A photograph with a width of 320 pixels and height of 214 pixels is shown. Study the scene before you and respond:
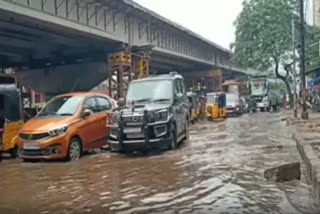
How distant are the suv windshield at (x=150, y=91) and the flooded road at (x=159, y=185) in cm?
167

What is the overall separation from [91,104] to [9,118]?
95.7 inches

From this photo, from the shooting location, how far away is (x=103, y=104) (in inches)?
557

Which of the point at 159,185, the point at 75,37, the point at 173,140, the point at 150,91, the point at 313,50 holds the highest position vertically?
the point at 313,50

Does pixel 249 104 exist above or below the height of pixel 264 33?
below

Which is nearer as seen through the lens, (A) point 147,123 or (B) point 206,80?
(A) point 147,123

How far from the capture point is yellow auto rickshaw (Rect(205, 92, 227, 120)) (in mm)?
35219

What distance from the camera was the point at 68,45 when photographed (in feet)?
99.1

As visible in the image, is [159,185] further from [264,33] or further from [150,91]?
[264,33]

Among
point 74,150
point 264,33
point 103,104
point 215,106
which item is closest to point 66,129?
point 74,150

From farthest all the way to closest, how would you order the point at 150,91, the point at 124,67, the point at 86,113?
the point at 124,67 → the point at 150,91 → the point at 86,113

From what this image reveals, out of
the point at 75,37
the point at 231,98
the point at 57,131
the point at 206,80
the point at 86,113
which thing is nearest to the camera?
the point at 57,131

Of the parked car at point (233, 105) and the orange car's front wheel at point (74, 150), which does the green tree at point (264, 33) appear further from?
the orange car's front wheel at point (74, 150)

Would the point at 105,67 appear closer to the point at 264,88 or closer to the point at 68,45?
the point at 68,45

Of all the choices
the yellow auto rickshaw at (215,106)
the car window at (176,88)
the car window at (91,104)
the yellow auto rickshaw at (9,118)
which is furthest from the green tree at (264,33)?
the yellow auto rickshaw at (9,118)
